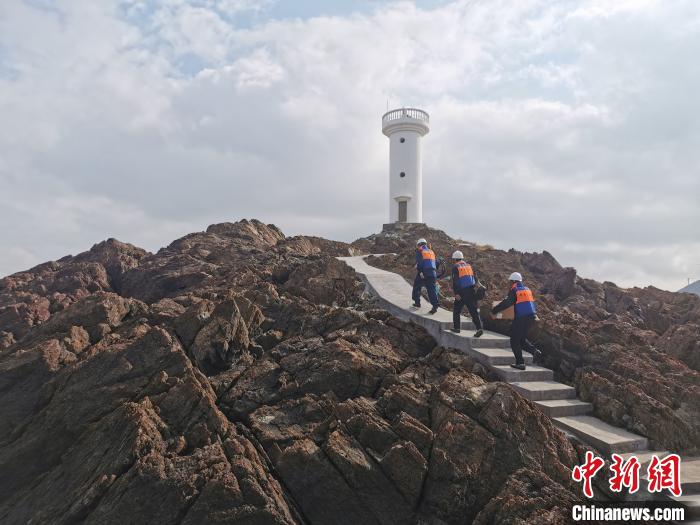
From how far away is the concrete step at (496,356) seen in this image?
35.4 ft

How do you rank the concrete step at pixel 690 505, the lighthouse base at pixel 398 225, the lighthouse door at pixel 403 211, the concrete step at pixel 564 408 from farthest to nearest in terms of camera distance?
the lighthouse door at pixel 403 211 < the lighthouse base at pixel 398 225 < the concrete step at pixel 564 408 < the concrete step at pixel 690 505

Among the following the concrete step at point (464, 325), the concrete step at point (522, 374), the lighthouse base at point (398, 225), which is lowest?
the concrete step at point (522, 374)

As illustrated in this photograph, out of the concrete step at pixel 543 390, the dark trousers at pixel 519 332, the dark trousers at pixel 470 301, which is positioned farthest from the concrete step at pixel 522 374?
the dark trousers at pixel 470 301

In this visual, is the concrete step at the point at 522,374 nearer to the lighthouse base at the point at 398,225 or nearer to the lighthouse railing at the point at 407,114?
the lighthouse base at the point at 398,225

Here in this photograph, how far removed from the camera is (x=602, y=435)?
841cm

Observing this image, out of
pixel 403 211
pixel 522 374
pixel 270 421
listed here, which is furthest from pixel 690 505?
pixel 403 211

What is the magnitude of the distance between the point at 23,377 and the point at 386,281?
11307mm

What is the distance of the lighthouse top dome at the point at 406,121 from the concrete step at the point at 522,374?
1326 inches

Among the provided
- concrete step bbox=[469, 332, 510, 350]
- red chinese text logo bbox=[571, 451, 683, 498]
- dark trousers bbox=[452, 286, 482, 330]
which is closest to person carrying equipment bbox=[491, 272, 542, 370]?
concrete step bbox=[469, 332, 510, 350]

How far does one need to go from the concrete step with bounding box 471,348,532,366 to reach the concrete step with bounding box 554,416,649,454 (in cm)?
188

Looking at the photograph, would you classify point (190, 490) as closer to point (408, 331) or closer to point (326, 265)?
point (408, 331)

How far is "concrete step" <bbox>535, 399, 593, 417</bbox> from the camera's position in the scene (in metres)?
9.30

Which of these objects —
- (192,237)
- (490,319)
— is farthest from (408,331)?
(192,237)

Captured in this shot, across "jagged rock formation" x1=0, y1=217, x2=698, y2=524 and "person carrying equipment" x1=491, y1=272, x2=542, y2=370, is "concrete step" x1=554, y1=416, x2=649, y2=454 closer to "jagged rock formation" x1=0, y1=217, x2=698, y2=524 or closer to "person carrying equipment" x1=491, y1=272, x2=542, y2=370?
"jagged rock formation" x1=0, y1=217, x2=698, y2=524
